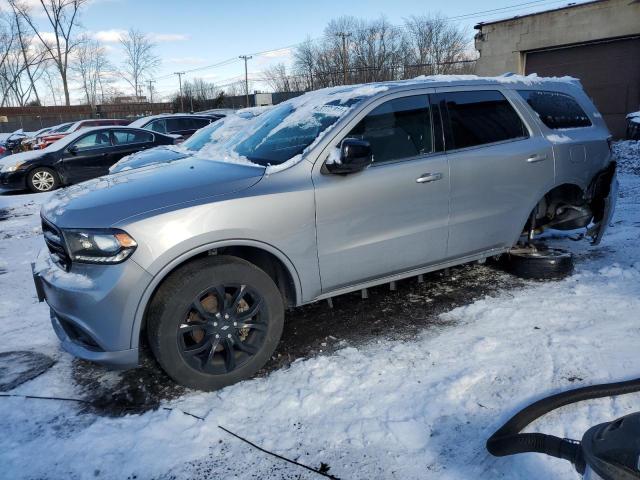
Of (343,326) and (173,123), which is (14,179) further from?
(343,326)

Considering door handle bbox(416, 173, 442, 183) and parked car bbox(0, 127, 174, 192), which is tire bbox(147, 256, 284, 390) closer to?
door handle bbox(416, 173, 442, 183)

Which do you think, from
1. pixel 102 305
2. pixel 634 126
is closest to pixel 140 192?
pixel 102 305

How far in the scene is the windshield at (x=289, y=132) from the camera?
3.51 m

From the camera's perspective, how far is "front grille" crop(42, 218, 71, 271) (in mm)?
2922

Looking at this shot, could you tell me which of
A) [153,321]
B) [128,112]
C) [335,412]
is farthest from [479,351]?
[128,112]

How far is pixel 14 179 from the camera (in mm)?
11641

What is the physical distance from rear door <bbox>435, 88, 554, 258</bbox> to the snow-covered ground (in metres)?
0.63

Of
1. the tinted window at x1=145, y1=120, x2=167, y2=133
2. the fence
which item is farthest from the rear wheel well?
the fence

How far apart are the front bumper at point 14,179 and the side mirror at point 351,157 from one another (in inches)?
429

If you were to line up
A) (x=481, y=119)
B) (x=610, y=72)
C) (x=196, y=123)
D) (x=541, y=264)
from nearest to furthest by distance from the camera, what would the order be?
(x=481, y=119), (x=541, y=264), (x=610, y=72), (x=196, y=123)

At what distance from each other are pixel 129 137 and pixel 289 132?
9.81 metres

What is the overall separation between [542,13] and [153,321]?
1801cm

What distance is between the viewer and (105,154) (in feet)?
39.5

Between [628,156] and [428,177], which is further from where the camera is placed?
[628,156]
